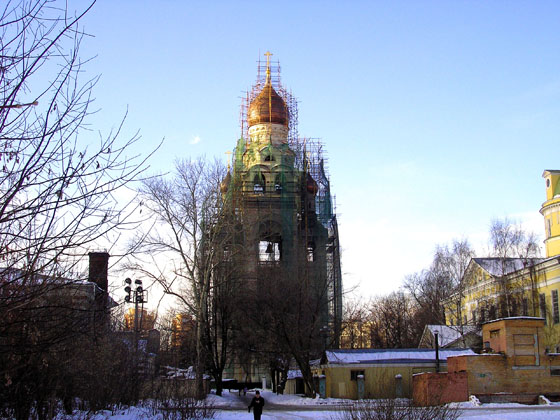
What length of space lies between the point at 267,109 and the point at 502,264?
21109 mm

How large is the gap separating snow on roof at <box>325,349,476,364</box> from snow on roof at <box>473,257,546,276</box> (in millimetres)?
16217

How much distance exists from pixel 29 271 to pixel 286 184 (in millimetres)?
43286

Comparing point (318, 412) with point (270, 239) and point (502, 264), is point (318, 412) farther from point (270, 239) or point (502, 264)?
point (502, 264)

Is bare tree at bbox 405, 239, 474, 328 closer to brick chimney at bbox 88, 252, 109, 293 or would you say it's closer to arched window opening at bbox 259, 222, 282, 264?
arched window opening at bbox 259, 222, 282, 264

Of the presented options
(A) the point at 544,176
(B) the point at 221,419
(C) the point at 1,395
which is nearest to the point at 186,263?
(B) the point at 221,419

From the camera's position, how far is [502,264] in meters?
51.5

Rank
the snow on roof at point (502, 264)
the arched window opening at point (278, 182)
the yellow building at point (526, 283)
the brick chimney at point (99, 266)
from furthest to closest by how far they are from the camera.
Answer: the snow on roof at point (502, 264) → the arched window opening at point (278, 182) → the yellow building at point (526, 283) → the brick chimney at point (99, 266)

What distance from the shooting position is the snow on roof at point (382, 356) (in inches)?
1396

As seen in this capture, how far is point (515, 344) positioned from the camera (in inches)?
1122

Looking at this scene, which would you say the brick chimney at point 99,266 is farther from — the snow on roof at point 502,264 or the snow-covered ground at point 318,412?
the snow on roof at point 502,264

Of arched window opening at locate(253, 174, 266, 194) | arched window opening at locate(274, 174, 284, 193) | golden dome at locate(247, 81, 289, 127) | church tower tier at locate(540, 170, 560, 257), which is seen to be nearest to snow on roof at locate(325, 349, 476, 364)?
arched window opening at locate(274, 174, 284, 193)

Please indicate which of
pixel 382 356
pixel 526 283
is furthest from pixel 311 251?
pixel 526 283

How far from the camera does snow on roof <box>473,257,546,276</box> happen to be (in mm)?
51209

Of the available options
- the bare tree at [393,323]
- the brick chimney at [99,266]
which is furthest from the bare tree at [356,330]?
the brick chimney at [99,266]
